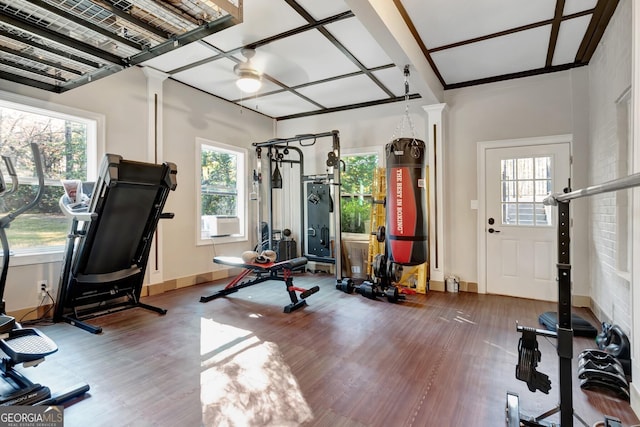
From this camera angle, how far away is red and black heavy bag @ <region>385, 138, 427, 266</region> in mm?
3646

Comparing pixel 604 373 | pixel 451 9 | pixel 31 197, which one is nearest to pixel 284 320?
pixel 604 373

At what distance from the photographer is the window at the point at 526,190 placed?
4277mm

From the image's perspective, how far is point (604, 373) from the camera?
2129 millimetres

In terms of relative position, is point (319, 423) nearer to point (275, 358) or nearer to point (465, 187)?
point (275, 358)

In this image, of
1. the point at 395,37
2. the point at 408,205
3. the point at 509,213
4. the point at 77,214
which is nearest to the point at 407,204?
the point at 408,205

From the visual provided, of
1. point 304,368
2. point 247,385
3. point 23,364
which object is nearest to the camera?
point 23,364

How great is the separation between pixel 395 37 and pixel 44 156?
12.9 feet

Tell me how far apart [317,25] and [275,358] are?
3.22m

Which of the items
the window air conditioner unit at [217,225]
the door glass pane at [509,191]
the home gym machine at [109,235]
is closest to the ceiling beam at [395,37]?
the door glass pane at [509,191]

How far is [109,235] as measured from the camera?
3.25 m

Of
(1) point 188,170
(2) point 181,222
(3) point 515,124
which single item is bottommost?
(2) point 181,222

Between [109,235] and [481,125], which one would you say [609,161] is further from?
[109,235]

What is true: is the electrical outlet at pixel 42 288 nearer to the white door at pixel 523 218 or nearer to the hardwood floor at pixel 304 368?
the hardwood floor at pixel 304 368

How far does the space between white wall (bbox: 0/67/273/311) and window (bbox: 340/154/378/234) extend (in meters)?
1.98
